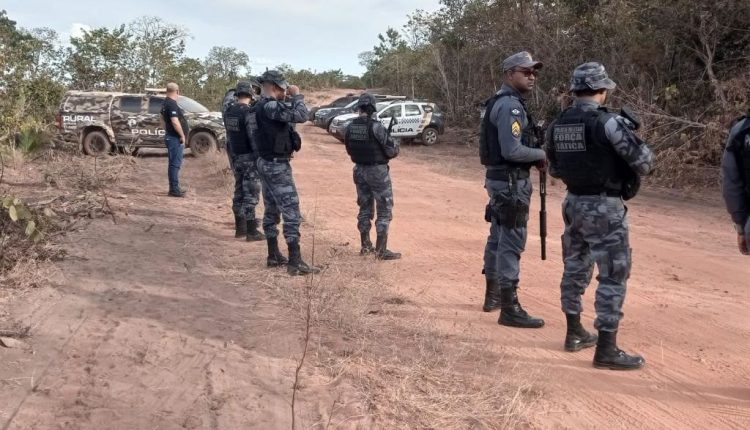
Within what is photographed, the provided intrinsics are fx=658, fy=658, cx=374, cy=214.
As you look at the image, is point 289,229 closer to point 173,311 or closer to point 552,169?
point 173,311

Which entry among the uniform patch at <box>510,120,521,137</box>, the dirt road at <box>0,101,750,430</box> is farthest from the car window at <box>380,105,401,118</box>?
the uniform patch at <box>510,120,521,137</box>

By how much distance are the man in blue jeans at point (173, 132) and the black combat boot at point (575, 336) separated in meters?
7.19

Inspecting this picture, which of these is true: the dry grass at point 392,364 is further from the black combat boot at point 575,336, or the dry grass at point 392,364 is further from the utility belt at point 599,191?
the utility belt at point 599,191

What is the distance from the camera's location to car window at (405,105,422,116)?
20.8 m

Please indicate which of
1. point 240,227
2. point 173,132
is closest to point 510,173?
point 240,227

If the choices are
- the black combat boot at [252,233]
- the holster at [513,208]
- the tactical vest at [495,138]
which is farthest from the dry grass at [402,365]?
the black combat boot at [252,233]

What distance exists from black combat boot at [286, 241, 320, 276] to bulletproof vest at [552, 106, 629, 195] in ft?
8.74

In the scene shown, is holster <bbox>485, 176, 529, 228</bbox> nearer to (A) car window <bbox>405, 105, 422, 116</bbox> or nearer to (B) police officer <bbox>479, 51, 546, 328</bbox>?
(B) police officer <bbox>479, 51, 546, 328</bbox>

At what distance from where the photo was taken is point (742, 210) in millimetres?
3518

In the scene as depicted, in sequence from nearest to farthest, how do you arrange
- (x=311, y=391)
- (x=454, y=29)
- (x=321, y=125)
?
(x=311, y=391), (x=454, y=29), (x=321, y=125)

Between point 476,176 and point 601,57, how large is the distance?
5.64 metres

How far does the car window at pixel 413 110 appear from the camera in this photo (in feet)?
68.2

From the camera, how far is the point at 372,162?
6.70 meters

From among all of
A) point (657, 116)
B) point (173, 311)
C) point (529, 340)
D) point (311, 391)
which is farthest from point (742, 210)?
point (657, 116)
